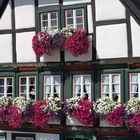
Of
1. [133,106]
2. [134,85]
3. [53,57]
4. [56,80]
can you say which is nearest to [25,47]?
[53,57]

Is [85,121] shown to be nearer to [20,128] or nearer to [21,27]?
[20,128]

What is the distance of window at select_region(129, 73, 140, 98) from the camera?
1795cm

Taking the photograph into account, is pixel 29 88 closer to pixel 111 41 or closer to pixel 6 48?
pixel 6 48

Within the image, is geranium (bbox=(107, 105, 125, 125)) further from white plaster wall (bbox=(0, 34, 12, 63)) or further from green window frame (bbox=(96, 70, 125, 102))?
white plaster wall (bbox=(0, 34, 12, 63))

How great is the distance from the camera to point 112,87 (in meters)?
18.4

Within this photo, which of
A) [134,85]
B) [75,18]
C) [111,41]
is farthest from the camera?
[75,18]

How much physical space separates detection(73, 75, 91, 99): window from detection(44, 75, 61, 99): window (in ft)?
2.15

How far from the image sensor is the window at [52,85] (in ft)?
63.8

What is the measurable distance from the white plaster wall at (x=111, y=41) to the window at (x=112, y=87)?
0.73 meters

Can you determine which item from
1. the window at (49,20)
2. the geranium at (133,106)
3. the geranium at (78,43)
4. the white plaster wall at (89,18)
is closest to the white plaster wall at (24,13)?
the window at (49,20)

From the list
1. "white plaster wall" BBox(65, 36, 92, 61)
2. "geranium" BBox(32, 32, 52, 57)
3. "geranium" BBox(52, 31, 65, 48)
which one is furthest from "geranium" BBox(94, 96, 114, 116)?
"geranium" BBox(32, 32, 52, 57)

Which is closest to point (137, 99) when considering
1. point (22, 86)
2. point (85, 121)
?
point (85, 121)

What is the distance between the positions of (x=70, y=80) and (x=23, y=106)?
1.91 meters

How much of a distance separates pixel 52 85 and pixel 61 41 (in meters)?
1.78
